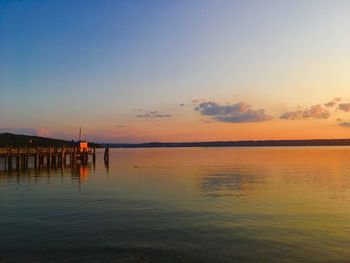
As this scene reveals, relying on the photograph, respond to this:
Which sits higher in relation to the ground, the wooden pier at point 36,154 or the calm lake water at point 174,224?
the wooden pier at point 36,154

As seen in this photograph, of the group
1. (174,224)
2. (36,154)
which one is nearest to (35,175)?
(36,154)

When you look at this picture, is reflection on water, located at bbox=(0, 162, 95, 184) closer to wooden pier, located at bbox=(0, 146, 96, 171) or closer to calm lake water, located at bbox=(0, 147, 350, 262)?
wooden pier, located at bbox=(0, 146, 96, 171)

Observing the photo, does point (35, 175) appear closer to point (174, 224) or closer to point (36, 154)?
point (36, 154)

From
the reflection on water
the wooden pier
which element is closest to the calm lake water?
the reflection on water

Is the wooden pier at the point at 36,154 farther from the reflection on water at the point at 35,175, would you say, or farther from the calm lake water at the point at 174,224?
the calm lake water at the point at 174,224

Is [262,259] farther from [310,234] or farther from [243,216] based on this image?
[243,216]

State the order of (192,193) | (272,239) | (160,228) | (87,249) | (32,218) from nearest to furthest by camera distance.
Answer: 1. (87,249)
2. (272,239)
3. (160,228)
4. (32,218)
5. (192,193)

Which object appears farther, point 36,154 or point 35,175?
point 36,154

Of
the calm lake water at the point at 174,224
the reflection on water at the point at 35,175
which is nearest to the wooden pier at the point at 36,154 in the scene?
the reflection on water at the point at 35,175

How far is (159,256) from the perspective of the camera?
18266 mm

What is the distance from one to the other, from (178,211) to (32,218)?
1018cm

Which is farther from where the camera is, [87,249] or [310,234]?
[310,234]

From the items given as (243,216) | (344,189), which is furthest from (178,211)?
(344,189)

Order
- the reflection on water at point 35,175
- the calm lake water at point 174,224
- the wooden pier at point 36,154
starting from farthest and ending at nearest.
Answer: the wooden pier at point 36,154 → the reflection on water at point 35,175 → the calm lake water at point 174,224
